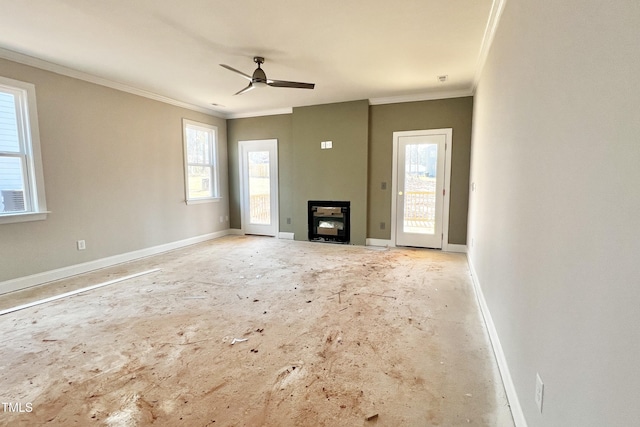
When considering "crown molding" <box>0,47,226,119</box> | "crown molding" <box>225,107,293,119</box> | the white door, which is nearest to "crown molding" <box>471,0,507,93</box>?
"crown molding" <box>225,107,293,119</box>

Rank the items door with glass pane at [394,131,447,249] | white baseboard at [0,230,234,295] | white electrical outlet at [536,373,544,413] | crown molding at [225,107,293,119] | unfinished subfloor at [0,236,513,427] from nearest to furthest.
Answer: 1. white electrical outlet at [536,373,544,413]
2. unfinished subfloor at [0,236,513,427]
3. white baseboard at [0,230,234,295]
4. door with glass pane at [394,131,447,249]
5. crown molding at [225,107,293,119]

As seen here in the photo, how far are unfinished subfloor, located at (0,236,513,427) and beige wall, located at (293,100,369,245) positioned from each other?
2152 millimetres

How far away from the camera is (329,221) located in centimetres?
605

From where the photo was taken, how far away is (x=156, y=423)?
5.17ft

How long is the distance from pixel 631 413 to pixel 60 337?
338 centimetres

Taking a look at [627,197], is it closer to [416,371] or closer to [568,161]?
[568,161]

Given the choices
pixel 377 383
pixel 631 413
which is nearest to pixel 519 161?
pixel 631 413

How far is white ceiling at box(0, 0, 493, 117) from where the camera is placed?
252cm

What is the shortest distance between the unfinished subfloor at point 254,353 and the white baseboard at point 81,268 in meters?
0.21

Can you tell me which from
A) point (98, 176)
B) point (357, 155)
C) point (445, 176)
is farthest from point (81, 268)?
point (445, 176)

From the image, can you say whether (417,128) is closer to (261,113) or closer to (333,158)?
(333,158)

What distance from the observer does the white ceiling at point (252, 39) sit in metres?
2.52

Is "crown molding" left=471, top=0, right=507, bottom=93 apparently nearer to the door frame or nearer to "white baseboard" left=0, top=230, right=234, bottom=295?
the door frame

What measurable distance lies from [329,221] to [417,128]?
2.38 metres
